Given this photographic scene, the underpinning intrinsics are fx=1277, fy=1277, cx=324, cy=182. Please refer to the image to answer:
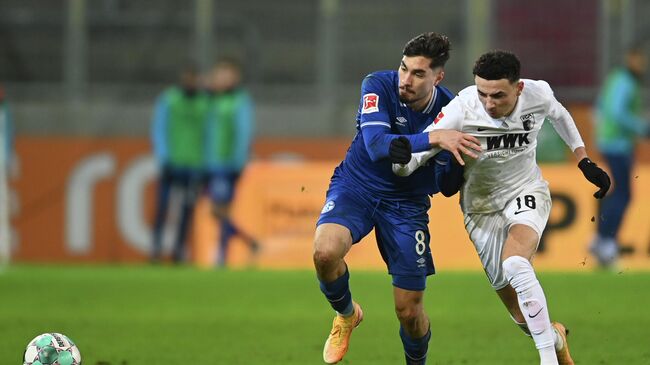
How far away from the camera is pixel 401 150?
7141mm

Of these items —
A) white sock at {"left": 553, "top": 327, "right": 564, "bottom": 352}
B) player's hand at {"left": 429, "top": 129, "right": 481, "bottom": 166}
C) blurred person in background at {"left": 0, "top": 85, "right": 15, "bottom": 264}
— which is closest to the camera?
player's hand at {"left": 429, "top": 129, "right": 481, "bottom": 166}

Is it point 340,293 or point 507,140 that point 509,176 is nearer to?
point 507,140

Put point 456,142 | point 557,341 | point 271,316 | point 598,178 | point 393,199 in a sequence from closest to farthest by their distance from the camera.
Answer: point 456,142 < point 557,341 < point 598,178 < point 393,199 < point 271,316

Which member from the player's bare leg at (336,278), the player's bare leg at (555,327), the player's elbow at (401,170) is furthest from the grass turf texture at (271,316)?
the player's elbow at (401,170)

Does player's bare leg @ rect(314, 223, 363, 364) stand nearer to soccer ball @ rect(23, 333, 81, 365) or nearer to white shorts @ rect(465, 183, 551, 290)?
white shorts @ rect(465, 183, 551, 290)

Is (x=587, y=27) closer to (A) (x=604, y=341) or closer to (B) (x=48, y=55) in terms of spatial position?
(B) (x=48, y=55)

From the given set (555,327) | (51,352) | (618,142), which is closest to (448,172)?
(555,327)

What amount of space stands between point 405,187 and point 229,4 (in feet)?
37.9

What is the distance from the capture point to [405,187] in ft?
25.6

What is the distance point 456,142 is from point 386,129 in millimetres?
595

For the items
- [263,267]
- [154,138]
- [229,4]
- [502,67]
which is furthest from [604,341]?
[229,4]

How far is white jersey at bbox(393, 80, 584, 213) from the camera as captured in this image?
7344 millimetres

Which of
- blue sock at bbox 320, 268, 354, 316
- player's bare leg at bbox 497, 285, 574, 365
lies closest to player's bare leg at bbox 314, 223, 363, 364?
blue sock at bbox 320, 268, 354, 316

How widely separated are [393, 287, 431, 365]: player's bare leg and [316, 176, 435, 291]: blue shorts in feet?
0.19
